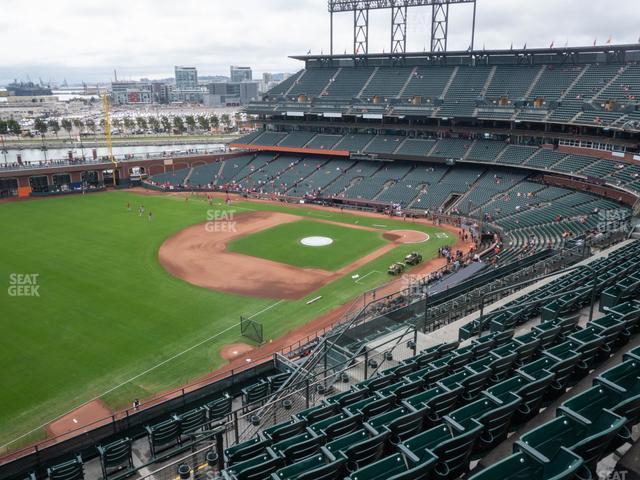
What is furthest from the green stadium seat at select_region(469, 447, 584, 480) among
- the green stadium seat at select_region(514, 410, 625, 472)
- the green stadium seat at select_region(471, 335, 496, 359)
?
the green stadium seat at select_region(471, 335, 496, 359)

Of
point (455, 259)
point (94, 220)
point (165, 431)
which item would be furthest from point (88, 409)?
point (94, 220)

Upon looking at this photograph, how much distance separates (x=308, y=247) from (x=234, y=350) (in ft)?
66.9

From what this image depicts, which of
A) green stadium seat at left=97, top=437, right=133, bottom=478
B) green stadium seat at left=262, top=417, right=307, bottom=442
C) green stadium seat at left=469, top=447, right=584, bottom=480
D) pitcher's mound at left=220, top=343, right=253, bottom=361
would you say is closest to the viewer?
green stadium seat at left=469, top=447, right=584, bottom=480

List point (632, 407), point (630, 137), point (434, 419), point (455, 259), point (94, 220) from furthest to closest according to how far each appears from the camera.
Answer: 1. point (94, 220)
2. point (630, 137)
3. point (455, 259)
4. point (434, 419)
5. point (632, 407)

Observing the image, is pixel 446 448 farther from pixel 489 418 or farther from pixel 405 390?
pixel 405 390

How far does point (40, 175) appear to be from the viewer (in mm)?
73688

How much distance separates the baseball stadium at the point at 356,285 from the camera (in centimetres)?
951

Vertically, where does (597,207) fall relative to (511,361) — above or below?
below

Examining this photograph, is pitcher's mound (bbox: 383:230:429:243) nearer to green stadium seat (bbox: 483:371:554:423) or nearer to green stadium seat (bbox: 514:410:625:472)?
green stadium seat (bbox: 483:371:554:423)

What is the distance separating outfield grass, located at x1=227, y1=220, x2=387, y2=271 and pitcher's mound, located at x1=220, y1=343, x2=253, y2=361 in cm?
1430

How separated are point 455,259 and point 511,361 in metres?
31.9

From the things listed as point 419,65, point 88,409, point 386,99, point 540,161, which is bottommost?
point 88,409

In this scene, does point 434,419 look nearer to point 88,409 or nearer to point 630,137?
point 88,409

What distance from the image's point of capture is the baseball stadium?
9508 millimetres
